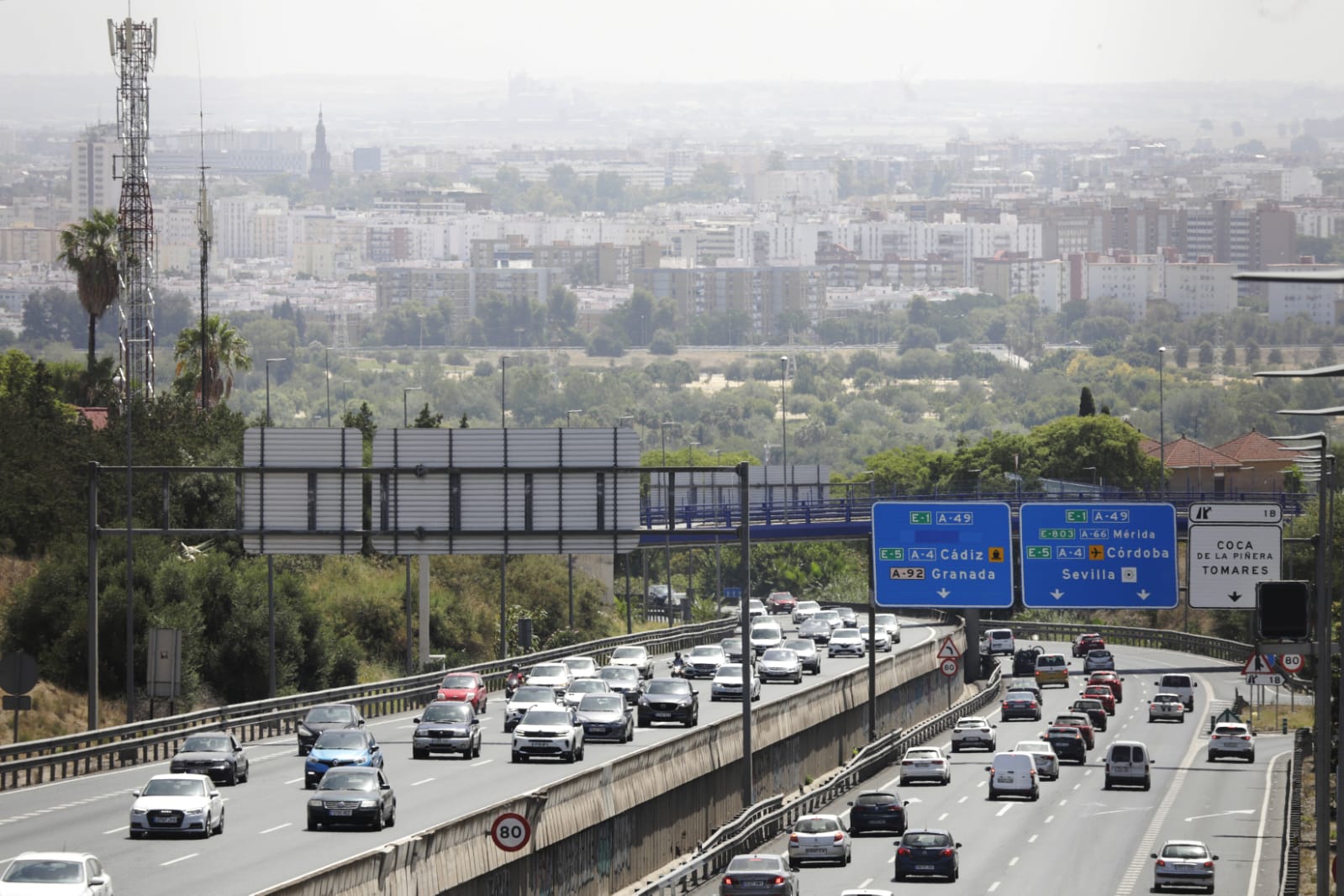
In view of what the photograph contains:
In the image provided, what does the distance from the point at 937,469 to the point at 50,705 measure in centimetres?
14039

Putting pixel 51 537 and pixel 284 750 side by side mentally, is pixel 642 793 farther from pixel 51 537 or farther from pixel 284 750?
pixel 51 537

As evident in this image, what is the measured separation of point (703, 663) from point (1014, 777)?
929 inches

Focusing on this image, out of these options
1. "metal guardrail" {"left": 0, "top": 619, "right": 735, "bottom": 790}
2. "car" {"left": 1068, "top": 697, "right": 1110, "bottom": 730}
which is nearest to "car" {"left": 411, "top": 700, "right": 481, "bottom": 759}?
"metal guardrail" {"left": 0, "top": 619, "right": 735, "bottom": 790}

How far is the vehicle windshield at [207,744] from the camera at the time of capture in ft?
159

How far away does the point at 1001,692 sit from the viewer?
9900 centimetres

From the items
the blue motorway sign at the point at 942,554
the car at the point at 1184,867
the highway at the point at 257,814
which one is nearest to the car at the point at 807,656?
the blue motorway sign at the point at 942,554

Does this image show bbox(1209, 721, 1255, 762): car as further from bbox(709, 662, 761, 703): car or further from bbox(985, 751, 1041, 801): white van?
bbox(709, 662, 761, 703): car

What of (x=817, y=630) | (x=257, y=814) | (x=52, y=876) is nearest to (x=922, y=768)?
(x=257, y=814)

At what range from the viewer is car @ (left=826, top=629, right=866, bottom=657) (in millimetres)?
96750

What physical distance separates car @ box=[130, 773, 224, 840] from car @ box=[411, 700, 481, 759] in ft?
45.7

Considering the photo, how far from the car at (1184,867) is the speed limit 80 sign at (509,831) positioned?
1404 centimetres

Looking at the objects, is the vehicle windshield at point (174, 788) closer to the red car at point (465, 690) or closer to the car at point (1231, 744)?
the red car at point (465, 690)

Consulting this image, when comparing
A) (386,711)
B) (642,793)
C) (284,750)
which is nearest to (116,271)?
(386,711)

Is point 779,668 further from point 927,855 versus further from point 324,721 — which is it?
point 927,855
